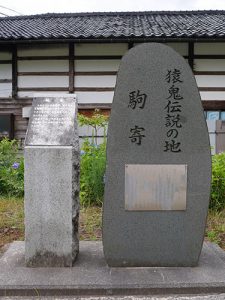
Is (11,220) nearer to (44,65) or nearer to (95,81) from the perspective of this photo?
(95,81)

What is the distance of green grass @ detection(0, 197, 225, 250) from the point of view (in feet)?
14.1

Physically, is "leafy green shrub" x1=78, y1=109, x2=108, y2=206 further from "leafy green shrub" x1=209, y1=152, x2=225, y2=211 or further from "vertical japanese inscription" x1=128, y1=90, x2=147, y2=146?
"vertical japanese inscription" x1=128, y1=90, x2=147, y2=146

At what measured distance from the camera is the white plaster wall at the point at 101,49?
373 inches

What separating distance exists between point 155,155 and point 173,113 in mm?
376

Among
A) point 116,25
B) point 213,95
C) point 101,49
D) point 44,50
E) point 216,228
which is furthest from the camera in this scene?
point 116,25

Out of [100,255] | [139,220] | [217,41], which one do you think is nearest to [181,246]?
[139,220]

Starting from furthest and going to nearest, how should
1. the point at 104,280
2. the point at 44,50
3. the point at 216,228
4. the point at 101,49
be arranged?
the point at 44,50
the point at 101,49
the point at 216,228
the point at 104,280

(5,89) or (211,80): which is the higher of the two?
(211,80)

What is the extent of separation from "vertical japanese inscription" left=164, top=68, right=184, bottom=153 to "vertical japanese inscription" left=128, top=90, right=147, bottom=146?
7.9 inches

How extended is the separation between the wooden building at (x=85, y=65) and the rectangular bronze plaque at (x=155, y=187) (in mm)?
6395

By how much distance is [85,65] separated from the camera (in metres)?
9.64

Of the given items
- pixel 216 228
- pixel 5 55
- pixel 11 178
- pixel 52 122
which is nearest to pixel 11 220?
pixel 11 178

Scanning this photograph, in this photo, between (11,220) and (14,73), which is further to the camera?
(14,73)

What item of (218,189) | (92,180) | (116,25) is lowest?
(218,189)
